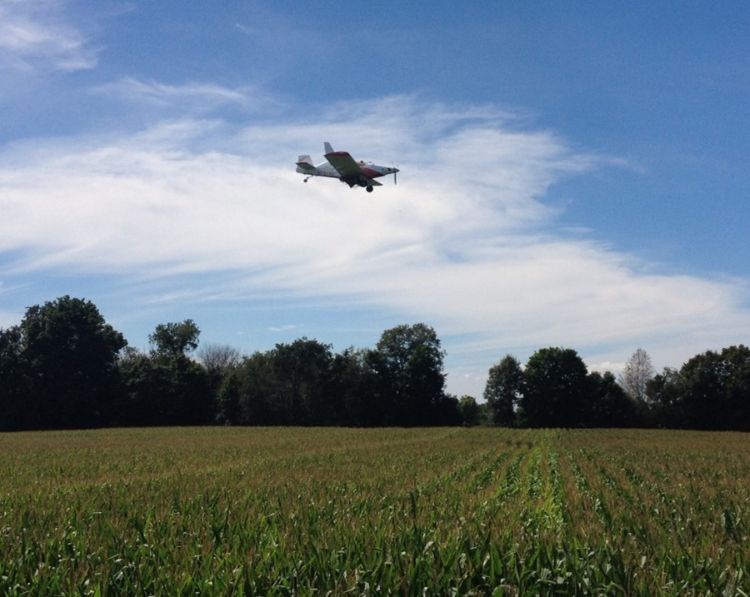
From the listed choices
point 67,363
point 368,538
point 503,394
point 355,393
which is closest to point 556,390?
point 503,394

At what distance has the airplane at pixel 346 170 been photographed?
1224 inches

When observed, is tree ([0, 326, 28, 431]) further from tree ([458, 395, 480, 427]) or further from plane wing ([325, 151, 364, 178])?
tree ([458, 395, 480, 427])

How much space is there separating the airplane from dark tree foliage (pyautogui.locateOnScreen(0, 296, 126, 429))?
6743 cm

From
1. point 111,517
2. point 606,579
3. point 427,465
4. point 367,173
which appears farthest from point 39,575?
point 367,173

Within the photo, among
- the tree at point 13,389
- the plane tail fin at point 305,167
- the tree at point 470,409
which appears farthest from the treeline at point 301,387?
the plane tail fin at point 305,167

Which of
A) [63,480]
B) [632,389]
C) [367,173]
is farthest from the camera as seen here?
[632,389]

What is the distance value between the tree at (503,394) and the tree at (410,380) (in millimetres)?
16756

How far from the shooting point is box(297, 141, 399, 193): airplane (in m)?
31.1

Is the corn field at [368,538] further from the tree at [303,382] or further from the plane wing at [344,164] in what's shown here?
the tree at [303,382]

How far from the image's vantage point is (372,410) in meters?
98.3

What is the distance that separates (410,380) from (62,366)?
46.9 metres

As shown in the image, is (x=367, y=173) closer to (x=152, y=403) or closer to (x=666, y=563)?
(x=666, y=563)

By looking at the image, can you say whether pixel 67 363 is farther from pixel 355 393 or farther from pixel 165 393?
pixel 355 393

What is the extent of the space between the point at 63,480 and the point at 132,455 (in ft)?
38.5
